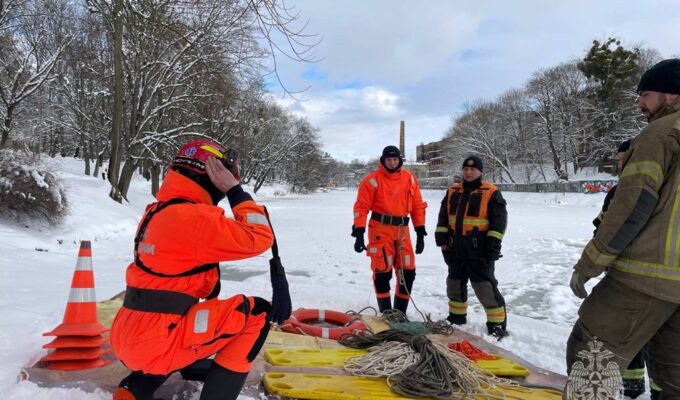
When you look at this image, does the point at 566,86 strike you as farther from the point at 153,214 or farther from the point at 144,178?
the point at 153,214

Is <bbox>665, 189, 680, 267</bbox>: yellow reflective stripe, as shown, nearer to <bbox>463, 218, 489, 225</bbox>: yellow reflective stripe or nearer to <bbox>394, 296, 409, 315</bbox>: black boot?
<bbox>463, 218, 489, 225</bbox>: yellow reflective stripe

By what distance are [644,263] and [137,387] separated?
2739 millimetres

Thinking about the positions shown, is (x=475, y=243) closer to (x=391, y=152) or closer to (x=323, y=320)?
(x=391, y=152)

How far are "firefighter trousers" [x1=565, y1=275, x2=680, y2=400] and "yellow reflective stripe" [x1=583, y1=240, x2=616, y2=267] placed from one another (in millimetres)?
132

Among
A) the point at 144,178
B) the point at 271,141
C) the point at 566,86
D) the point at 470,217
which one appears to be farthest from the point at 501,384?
the point at 566,86

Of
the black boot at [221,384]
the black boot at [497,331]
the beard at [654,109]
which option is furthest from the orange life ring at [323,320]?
the beard at [654,109]

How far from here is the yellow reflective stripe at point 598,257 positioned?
233 centimetres

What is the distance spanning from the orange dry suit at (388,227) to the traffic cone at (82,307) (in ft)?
9.01

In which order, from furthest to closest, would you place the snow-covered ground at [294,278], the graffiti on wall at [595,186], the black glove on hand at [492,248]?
1. the graffiti on wall at [595,186]
2. the black glove on hand at [492,248]
3. the snow-covered ground at [294,278]

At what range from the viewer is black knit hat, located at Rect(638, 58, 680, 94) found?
2316 millimetres

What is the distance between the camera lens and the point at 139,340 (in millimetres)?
2104

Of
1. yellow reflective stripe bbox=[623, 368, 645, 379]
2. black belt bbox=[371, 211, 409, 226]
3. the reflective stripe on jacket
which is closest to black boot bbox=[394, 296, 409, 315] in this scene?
black belt bbox=[371, 211, 409, 226]

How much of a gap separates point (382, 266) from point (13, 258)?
5.73 m

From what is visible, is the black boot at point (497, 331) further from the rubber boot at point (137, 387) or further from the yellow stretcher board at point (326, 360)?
the rubber boot at point (137, 387)
